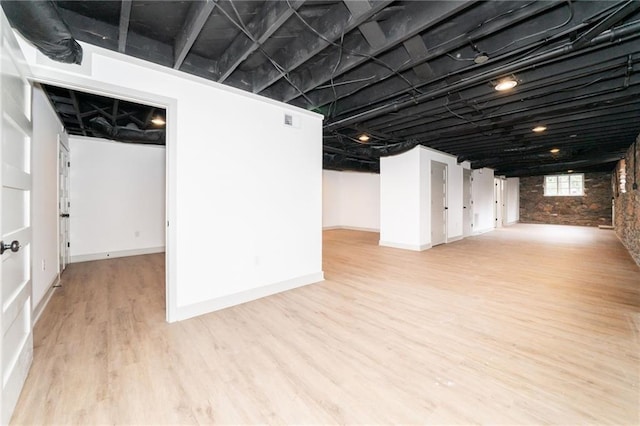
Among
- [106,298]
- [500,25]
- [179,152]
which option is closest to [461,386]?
[500,25]

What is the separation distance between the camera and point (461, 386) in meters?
1.71

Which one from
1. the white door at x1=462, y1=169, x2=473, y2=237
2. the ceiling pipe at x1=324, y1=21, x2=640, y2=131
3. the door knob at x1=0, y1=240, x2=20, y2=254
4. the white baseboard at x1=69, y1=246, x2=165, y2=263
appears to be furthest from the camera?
the white door at x1=462, y1=169, x2=473, y2=237

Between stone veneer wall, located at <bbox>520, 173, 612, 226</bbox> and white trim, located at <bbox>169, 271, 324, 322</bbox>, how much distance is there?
13924 millimetres

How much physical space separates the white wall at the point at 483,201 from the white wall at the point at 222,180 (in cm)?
729

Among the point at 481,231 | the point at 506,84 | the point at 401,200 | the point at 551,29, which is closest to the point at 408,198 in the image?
the point at 401,200

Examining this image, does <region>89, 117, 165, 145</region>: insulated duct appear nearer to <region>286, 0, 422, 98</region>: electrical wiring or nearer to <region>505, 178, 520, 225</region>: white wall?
<region>286, 0, 422, 98</region>: electrical wiring

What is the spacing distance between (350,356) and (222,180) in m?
2.11

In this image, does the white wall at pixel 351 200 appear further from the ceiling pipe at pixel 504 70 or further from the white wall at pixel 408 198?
the ceiling pipe at pixel 504 70

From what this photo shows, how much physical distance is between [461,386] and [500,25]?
2.52m

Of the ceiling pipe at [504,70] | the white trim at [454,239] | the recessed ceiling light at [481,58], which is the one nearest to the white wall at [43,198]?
the ceiling pipe at [504,70]

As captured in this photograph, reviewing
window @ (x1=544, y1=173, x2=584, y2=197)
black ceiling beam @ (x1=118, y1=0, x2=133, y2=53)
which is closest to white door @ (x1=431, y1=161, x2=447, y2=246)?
black ceiling beam @ (x1=118, y1=0, x2=133, y2=53)

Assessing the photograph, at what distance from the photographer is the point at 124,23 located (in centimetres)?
203

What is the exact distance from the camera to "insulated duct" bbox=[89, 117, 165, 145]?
4273 millimetres

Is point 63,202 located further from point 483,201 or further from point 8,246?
point 483,201
